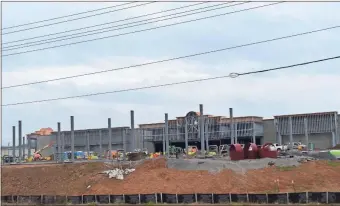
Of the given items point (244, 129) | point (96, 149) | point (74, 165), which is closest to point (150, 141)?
point (96, 149)

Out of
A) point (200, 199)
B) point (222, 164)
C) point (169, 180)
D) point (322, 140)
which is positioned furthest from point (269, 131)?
point (200, 199)

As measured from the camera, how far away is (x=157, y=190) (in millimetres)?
31969

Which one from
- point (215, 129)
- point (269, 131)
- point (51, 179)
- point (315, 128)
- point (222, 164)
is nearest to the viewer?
point (222, 164)

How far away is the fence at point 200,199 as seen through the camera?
2359 centimetres

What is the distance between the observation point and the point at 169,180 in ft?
111

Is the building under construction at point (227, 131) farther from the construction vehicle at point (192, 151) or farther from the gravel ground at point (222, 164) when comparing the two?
the gravel ground at point (222, 164)

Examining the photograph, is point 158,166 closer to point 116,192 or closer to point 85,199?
point 116,192

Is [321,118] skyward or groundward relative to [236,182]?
skyward

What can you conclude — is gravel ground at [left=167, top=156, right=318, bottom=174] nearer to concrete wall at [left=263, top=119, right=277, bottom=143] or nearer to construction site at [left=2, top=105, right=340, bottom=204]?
construction site at [left=2, top=105, right=340, bottom=204]

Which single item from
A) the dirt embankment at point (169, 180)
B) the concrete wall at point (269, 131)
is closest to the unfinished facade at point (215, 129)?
the concrete wall at point (269, 131)

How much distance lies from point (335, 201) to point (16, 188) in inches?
967

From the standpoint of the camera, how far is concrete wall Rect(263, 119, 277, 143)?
91.7 metres

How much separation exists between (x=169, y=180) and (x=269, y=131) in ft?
201

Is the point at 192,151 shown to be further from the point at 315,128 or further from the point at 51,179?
the point at 51,179
